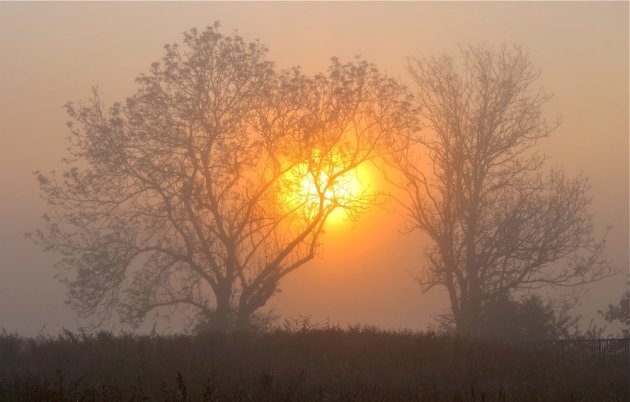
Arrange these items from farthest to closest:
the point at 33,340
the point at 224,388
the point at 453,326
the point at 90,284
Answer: the point at 453,326 < the point at 90,284 < the point at 33,340 < the point at 224,388

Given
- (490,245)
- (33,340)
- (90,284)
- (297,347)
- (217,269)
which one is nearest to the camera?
(297,347)

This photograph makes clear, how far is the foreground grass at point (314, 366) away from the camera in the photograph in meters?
16.0

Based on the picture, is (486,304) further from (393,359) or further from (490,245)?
(393,359)

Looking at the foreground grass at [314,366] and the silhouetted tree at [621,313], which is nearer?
the foreground grass at [314,366]

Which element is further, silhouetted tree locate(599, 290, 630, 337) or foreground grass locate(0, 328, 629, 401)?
silhouetted tree locate(599, 290, 630, 337)

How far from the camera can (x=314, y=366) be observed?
21.0 metres

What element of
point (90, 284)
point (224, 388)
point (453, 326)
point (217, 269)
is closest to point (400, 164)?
point (453, 326)

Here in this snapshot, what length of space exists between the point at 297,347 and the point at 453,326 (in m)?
25.3

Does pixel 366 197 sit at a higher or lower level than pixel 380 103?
lower

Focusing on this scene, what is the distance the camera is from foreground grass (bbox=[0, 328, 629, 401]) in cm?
1596

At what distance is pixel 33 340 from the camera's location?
2562cm

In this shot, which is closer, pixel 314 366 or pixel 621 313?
pixel 314 366

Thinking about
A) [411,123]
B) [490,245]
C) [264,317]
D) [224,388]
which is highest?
[411,123]

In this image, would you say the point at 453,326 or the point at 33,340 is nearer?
the point at 33,340
